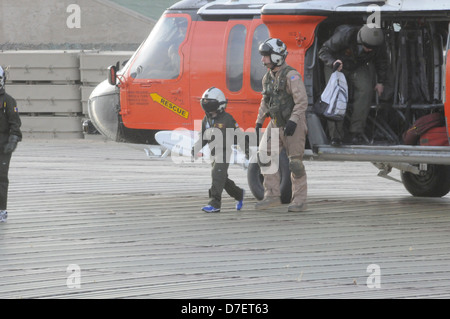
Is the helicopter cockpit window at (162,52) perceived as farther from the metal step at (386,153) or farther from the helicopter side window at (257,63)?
the metal step at (386,153)

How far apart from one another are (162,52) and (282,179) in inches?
91.7

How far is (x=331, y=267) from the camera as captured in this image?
866 cm

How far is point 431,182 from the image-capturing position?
13133 mm

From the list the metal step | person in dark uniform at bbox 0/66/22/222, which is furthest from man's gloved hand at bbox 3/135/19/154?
the metal step

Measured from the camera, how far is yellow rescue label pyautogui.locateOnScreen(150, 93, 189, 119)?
12.8m

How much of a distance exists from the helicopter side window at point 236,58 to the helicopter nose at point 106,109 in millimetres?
1753

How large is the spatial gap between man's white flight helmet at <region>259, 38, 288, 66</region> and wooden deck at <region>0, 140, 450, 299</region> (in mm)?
1738

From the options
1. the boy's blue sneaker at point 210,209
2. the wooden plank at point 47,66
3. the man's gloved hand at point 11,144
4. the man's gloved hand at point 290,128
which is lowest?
the boy's blue sneaker at point 210,209

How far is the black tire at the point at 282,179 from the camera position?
12023 mm

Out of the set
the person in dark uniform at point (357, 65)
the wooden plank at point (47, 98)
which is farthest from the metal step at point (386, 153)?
the wooden plank at point (47, 98)

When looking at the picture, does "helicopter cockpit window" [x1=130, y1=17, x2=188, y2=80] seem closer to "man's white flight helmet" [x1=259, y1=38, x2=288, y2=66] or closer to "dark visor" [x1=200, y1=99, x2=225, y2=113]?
"dark visor" [x1=200, y1=99, x2=225, y2=113]

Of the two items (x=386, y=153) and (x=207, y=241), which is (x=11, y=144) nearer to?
(x=207, y=241)

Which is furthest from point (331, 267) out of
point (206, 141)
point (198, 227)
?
point (206, 141)

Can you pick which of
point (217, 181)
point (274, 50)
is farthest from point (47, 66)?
point (274, 50)
